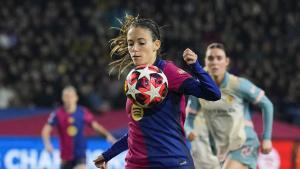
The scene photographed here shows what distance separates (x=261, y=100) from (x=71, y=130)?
4.12m

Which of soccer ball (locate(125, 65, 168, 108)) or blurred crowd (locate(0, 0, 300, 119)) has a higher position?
blurred crowd (locate(0, 0, 300, 119))

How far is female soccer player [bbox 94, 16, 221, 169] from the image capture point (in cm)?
397

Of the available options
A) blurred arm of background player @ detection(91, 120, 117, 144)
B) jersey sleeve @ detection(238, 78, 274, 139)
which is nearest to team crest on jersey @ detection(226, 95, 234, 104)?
jersey sleeve @ detection(238, 78, 274, 139)

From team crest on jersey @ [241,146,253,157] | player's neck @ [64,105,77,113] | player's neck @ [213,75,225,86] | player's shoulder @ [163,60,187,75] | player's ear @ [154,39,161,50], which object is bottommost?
player's shoulder @ [163,60,187,75]

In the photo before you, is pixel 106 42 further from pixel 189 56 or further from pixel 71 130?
pixel 189 56

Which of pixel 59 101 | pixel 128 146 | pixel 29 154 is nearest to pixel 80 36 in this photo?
pixel 59 101

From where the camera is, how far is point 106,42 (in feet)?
53.3

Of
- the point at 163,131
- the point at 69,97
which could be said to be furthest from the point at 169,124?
the point at 69,97

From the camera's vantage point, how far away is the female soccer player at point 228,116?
6.13 metres

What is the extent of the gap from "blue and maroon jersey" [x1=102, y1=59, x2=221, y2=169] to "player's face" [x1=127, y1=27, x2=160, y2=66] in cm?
12

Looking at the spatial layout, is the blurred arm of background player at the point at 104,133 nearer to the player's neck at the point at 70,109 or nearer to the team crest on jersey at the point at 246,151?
the player's neck at the point at 70,109

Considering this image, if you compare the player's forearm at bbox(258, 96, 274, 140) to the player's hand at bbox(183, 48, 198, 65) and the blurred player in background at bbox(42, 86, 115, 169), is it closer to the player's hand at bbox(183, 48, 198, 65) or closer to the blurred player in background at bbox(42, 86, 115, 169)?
the player's hand at bbox(183, 48, 198, 65)

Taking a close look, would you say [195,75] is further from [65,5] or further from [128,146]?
[65,5]

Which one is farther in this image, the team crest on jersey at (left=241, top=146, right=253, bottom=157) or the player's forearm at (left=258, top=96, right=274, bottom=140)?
the team crest on jersey at (left=241, top=146, right=253, bottom=157)
